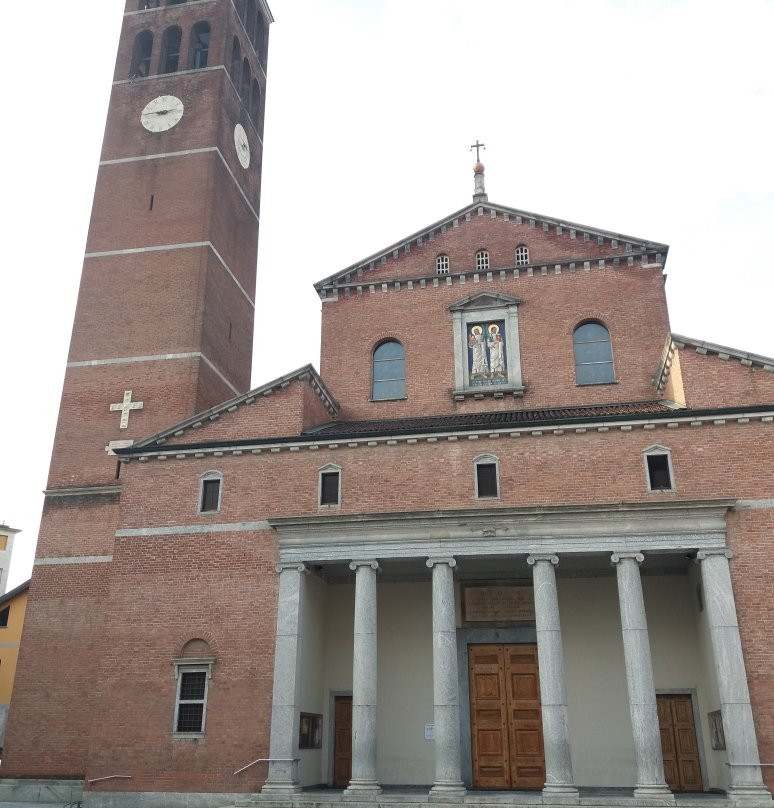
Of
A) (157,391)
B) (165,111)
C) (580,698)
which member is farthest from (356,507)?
(165,111)

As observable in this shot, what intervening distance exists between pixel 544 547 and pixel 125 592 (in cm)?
1082

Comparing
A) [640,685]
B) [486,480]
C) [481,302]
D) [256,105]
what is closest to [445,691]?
[640,685]

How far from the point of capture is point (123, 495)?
74.0 feet

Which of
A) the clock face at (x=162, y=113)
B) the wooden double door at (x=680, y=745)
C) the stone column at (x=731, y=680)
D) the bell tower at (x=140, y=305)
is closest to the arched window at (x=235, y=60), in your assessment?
the bell tower at (x=140, y=305)

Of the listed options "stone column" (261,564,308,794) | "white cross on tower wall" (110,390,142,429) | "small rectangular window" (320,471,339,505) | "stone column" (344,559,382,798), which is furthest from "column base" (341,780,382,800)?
"white cross on tower wall" (110,390,142,429)

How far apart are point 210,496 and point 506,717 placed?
31.6 feet

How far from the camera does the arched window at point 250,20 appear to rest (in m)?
37.0

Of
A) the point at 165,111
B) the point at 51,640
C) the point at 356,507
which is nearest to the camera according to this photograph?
the point at 356,507

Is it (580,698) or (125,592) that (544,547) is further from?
(125,592)

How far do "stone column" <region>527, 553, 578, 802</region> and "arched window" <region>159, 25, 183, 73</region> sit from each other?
25.1m

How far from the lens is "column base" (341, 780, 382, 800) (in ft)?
59.3

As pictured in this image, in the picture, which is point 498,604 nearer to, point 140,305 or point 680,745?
point 680,745

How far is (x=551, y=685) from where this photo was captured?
18.4 metres

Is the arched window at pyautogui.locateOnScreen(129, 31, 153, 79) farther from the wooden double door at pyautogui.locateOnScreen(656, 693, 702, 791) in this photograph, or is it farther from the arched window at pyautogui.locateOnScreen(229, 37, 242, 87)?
the wooden double door at pyautogui.locateOnScreen(656, 693, 702, 791)
